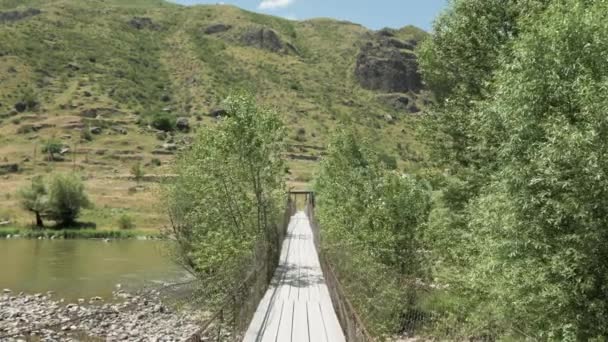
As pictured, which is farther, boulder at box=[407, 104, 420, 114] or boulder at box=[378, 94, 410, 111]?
boulder at box=[407, 104, 420, 114]

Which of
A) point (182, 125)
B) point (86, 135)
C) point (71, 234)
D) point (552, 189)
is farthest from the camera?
point (182, 125)

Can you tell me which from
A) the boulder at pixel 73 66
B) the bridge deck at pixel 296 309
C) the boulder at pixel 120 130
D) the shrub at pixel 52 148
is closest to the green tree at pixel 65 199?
the shrub at pixel 52 148

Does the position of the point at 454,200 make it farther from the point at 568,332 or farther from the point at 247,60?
the point at 247,60

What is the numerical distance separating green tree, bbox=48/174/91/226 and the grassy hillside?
316 cm

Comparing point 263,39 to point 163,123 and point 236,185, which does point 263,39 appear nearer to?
point 163,123

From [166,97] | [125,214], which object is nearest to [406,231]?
[125,214]

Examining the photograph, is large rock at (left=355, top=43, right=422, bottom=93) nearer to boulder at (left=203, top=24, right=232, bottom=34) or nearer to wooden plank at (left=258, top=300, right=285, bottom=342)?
boulder at (left=203, top=24, right=232, bottom=34)

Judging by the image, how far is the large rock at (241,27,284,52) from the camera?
164 m

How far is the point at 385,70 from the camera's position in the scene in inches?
6063

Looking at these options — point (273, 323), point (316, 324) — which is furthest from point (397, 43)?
point (273, 323)

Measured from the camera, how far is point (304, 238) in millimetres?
29391

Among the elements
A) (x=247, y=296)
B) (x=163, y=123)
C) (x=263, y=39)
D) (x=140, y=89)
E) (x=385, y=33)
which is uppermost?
Result: (x=385, y=33)

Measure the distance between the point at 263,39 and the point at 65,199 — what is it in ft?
379

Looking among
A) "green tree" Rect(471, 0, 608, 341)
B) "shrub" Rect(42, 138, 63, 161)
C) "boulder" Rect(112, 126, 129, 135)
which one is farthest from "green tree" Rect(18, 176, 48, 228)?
"green tree" Rect(471, 0, 608, 341)
